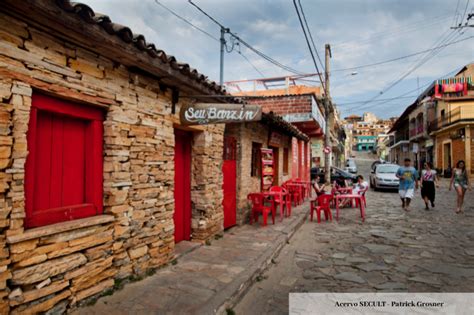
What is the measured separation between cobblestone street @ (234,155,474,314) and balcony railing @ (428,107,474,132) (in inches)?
750

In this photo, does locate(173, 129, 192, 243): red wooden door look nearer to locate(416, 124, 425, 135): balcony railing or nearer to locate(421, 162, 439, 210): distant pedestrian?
locate(421, 162, 439, 210): distant pedestrian

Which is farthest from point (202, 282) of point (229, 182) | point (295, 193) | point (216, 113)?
point (295, 193)

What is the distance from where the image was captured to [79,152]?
11.8 ft

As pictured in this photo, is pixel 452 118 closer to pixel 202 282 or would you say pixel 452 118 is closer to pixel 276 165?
pixel 276 165

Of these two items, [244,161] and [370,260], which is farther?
[244,161]

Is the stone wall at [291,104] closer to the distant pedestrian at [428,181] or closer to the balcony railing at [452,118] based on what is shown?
the distant pedestrian at [428,181]

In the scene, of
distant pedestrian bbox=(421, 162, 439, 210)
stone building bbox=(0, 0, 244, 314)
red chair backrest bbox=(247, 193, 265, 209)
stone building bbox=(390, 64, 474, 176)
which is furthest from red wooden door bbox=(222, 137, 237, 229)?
stone building bbox=(390, 64, 474, 176)

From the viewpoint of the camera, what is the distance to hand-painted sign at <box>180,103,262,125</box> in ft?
14.6

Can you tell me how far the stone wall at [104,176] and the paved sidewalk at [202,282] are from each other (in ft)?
0.94

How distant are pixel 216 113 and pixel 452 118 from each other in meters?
28.2

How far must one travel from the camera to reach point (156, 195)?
4.52 meters

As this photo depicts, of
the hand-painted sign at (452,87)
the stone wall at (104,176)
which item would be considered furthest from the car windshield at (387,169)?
the hand-painted sign at (452,87)

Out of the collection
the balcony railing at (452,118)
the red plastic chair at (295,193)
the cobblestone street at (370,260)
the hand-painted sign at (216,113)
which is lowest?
the cobblestone street at (370,260)

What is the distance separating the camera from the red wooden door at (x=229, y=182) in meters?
7.09
